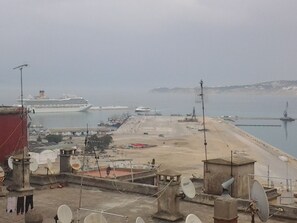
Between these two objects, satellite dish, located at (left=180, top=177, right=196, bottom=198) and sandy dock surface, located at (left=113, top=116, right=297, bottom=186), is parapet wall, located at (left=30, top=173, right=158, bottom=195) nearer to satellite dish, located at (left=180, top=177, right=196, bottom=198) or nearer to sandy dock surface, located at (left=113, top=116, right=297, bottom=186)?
satellite dish, located at (left=180, top=177, right=196, bottom=198)

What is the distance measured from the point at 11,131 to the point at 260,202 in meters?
13.8

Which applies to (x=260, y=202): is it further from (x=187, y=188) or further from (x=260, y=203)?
(x=187, y=188)

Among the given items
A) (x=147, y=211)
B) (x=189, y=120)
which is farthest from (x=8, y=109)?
(x=189, y=120)

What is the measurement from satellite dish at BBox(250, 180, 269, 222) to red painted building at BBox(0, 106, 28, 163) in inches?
516

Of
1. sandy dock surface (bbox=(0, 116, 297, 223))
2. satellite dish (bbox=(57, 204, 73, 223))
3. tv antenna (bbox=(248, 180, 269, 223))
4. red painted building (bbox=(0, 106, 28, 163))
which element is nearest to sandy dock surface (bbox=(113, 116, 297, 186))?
sandy dock surface (bbox=(0, 116, 297, 223))

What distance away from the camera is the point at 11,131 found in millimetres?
21859

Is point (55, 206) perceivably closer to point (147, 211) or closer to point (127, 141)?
point (147, 211)

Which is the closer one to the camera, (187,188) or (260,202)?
(260,202)

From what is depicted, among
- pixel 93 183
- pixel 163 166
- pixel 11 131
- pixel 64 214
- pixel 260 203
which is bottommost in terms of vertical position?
pixel 163 166

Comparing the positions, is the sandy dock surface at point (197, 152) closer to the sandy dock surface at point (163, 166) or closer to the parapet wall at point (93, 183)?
the sandy dock surface at point (163, 166)

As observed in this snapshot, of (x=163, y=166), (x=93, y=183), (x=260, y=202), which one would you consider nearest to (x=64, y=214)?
(x=260, y=202)

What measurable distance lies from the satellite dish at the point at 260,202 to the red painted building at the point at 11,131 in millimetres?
13119

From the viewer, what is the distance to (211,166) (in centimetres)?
1598

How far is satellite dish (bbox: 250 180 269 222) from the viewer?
37.2 ft
